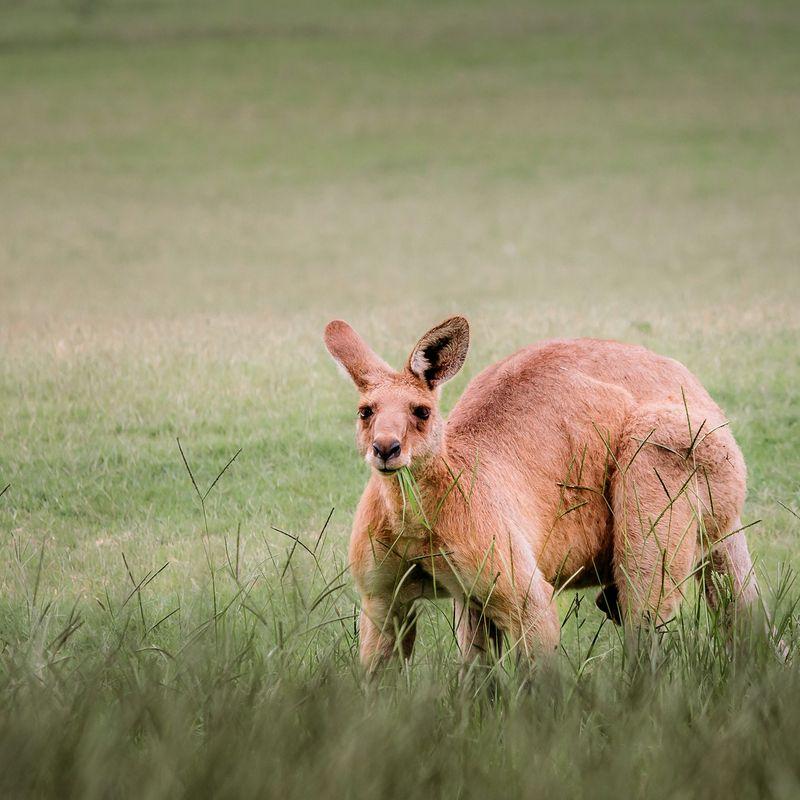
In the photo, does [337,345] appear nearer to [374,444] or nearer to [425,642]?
[374,444]

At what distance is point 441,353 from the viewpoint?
4.33 meters

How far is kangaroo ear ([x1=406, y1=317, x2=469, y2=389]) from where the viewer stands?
14.0 ft

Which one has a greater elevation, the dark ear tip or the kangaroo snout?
the dark ear tip

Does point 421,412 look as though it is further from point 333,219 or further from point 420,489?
point 333,219

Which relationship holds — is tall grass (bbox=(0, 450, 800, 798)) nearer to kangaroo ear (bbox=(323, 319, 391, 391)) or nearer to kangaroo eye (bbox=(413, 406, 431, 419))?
kangaroo eye (bbox=(413, 406, 431, 419))

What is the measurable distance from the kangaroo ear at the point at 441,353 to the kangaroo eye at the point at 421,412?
0.18 m

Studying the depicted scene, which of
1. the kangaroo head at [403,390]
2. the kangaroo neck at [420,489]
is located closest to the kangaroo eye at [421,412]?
the kangaroo head at [403,390]

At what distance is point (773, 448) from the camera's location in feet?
24.3

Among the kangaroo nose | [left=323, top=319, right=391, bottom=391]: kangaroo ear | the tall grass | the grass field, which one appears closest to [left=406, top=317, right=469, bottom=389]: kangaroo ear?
[left=323, top=319, right=391, bottom=391]: kangaroo ear

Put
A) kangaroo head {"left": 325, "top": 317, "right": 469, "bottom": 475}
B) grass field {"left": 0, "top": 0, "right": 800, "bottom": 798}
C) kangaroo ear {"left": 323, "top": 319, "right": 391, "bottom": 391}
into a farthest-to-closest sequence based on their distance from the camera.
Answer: kangaroo ear {"left": 323, "top": 319, "right": 391, "bottom": 391} < kangaroo head {"left": 325, "top": 317, "right": 469, "bottom": 475} < grass field {"left": 0, "top": 0, "right": 800, "bottom": 798}

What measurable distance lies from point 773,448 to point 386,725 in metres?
5.10

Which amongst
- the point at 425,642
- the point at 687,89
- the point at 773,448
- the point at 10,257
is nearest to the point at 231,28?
the point at 687,89

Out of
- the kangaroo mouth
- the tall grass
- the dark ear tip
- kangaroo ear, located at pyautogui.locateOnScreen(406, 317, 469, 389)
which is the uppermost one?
the dark ear tip

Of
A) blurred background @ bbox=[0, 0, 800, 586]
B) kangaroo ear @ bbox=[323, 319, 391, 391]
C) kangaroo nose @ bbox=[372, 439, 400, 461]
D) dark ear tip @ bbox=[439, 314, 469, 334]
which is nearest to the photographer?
kangaroo nose @ bbox=[372, 439, 400, 461]
